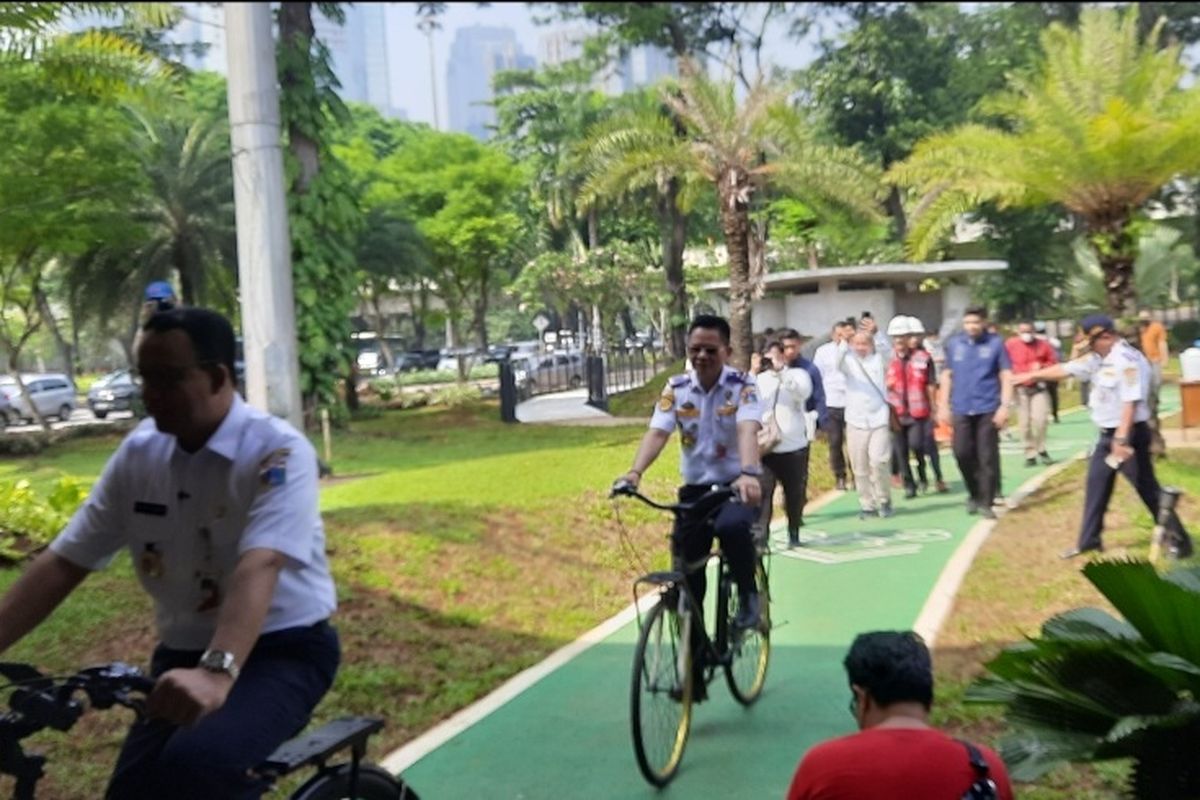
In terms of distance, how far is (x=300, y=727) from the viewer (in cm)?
324

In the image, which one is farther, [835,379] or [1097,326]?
[835,379]

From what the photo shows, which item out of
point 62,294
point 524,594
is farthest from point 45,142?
point 524,594

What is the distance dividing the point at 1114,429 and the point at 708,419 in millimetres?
4064

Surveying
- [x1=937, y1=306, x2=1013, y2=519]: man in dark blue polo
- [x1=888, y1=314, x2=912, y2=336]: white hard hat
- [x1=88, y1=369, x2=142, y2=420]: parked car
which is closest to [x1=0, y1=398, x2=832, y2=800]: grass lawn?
[x1=937, y1=306, x2=1013, y2=519]: man in dark blue polo

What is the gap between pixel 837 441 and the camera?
12758 mm

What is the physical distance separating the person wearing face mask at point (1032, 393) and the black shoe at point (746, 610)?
857 cm

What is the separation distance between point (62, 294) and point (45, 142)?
763cm

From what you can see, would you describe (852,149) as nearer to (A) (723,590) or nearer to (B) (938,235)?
(B) (938,235)

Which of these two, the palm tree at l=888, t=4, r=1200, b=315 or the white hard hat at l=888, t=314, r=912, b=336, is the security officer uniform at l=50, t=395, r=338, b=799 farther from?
the palm tree at l=888, t=4, r=1200, b=315

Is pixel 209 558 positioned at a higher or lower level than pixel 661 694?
higher

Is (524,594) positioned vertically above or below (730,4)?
below

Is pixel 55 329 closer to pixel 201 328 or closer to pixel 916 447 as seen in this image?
pixel 916 447

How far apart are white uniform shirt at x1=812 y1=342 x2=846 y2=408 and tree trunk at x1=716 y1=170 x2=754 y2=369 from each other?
2.16 m

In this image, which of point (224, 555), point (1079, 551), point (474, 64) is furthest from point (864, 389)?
point (224, 555)
